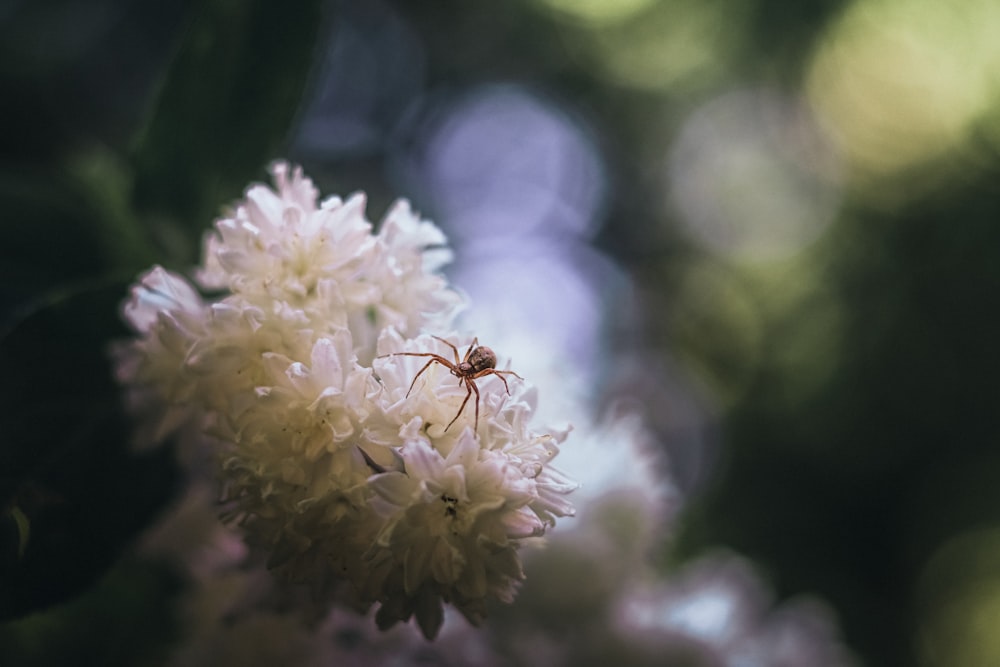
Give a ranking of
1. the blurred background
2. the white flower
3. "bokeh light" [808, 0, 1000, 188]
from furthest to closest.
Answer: "bokeh light" [808, 0, 1000, 188]
the blurred background
the white flower

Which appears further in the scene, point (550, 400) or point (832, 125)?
point (832, 125)

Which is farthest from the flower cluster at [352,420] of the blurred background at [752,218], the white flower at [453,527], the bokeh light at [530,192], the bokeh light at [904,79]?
the bokeh light at [904,79]

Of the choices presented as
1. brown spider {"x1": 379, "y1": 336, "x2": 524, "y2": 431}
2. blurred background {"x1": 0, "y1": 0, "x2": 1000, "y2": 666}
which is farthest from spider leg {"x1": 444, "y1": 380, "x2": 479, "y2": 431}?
blurred background {"x1": 0, "y1": 0, "x2": 1000, "y2": 666}

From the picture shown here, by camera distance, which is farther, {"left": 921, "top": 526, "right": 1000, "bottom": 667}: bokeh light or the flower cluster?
{"left": 921, "top": 526, "right": 1000, "bottom": 667}: bokeh light

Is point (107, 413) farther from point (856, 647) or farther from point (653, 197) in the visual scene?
point (653, 197)

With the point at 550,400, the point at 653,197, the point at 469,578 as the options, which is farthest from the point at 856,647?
the point at 469,578

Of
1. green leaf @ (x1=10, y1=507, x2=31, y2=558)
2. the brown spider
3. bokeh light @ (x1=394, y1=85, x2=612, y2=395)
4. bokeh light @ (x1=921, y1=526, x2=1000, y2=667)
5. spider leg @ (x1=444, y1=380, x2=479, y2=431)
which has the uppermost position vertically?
bokeh light @ (x1=394, y1=85, x2=612, y2=395)

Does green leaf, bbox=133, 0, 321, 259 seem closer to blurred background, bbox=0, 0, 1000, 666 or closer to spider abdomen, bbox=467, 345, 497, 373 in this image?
spider abdomen, bbox=467, 345, 497, 373
